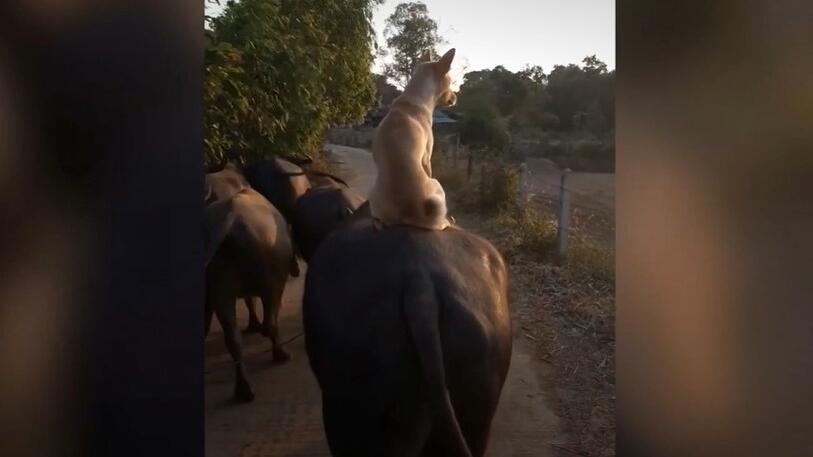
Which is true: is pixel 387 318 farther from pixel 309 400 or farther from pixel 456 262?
pixel 309 400

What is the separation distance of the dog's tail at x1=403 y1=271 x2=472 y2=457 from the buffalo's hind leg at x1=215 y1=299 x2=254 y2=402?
259 cm

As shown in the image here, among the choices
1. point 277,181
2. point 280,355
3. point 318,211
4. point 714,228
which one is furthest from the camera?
point 277,181

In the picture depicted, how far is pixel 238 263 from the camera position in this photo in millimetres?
4828

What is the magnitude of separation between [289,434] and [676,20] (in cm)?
318

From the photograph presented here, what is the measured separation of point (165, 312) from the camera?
206cm

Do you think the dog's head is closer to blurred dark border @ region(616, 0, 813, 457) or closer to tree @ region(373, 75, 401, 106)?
tree @ region(373, 75, 401, 106)

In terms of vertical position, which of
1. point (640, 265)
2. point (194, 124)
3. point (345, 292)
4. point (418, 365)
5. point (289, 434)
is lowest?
point (289, 434)

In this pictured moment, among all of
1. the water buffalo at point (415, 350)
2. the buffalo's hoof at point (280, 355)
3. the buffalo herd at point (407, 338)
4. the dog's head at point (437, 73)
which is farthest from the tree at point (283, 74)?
the water buffalo at point (415, 350)

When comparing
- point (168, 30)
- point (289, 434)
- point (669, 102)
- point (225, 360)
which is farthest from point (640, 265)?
point (225, 360)

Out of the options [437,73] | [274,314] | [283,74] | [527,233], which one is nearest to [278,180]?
[283,74]

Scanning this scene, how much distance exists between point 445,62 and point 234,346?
2365 millimetres

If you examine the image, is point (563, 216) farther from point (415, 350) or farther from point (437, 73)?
point (415, 350)

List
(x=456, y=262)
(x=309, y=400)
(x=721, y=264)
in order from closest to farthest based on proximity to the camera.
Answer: (x=721, y=264)
(x=456, y=262)
(x=309, y=400)

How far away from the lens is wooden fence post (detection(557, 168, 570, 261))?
24.7 ft
